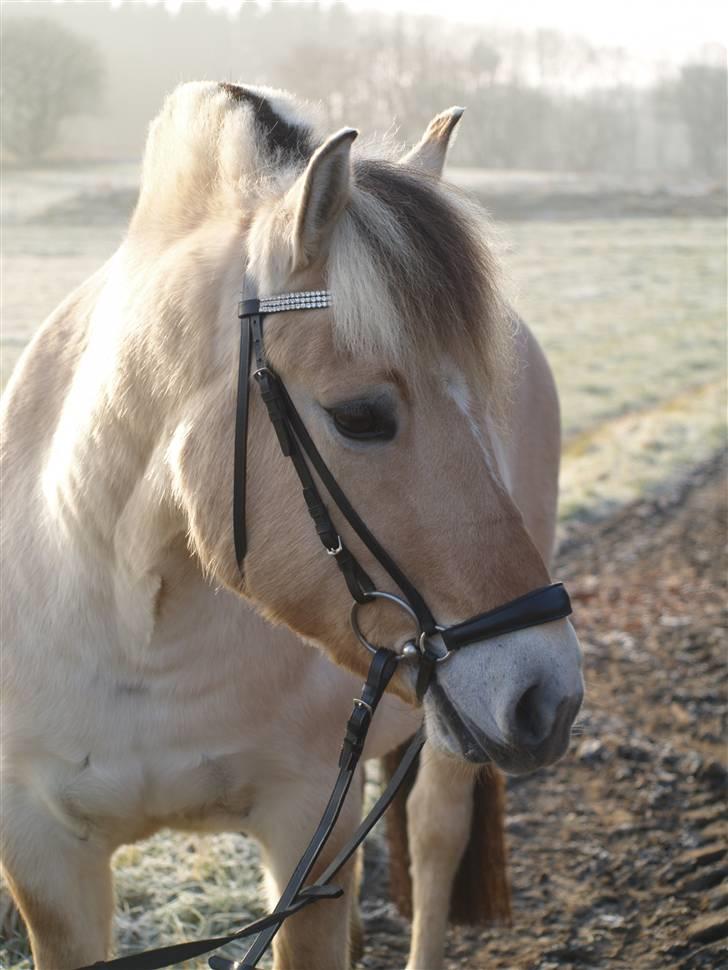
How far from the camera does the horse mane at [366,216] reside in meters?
1.70

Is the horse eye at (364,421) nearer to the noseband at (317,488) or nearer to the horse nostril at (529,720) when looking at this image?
the noseband at (317,488)

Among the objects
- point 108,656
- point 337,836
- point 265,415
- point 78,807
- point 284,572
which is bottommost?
point 337,836

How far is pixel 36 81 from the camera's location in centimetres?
629

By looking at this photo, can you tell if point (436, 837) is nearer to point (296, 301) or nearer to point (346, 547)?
point (346, 547)

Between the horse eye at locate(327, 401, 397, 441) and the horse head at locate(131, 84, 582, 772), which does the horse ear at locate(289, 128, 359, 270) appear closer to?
the horse head at locate(131, 84, 582, 772)

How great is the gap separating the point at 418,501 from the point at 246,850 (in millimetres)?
2460

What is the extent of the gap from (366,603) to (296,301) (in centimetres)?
57

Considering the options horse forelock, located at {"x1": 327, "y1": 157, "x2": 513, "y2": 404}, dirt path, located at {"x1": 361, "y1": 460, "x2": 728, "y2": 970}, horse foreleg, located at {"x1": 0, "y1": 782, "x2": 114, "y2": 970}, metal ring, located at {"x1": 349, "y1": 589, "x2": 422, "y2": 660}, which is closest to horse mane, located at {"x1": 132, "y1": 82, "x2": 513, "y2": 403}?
horse forelock, located at {"x1": 327, "y1": 157, "x2": 513, "y2": 404}

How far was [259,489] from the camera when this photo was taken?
5.94 ft

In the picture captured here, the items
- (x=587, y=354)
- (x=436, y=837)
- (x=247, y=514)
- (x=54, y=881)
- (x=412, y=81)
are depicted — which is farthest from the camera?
Answer: (x=412, y=81)

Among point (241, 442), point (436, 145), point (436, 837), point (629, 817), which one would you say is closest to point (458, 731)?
point (241, 442)

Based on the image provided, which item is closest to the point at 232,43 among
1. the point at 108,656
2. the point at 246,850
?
the point at 246,850

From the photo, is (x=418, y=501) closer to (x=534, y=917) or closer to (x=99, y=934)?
(x=99, y=934)

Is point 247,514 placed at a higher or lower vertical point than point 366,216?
lower
